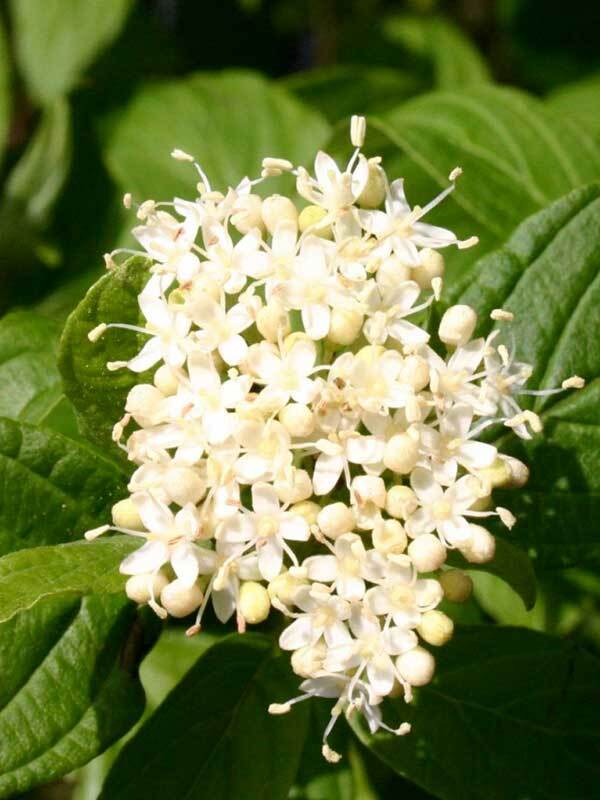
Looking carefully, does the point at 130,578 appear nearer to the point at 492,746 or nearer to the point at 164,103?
the point at 492,746

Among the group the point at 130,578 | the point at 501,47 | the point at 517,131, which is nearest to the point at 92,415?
the point at 130,578

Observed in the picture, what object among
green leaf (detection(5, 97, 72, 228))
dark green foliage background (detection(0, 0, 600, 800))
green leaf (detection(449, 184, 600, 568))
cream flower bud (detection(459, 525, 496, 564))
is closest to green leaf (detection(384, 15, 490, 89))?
dark green foliage background (detection(0, 0, 600, 800))

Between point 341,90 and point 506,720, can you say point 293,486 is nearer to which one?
point 506,720

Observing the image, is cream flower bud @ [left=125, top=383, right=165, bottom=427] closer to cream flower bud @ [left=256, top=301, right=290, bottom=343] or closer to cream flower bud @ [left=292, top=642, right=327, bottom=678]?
cream flower bud @ [left=256, top=301, right=290, bottom=343]

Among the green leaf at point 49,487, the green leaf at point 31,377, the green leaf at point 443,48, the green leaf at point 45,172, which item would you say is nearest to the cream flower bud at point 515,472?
the green leaf at point 49,487

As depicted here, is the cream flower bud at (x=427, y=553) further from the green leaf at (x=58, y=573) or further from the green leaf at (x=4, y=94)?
the green leaf at (x=4, y=94)

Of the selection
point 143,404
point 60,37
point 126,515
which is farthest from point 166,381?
point 60,37

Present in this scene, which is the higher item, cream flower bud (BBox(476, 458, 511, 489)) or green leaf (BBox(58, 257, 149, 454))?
green leaf (BBox(58, 257, 149, 454))
